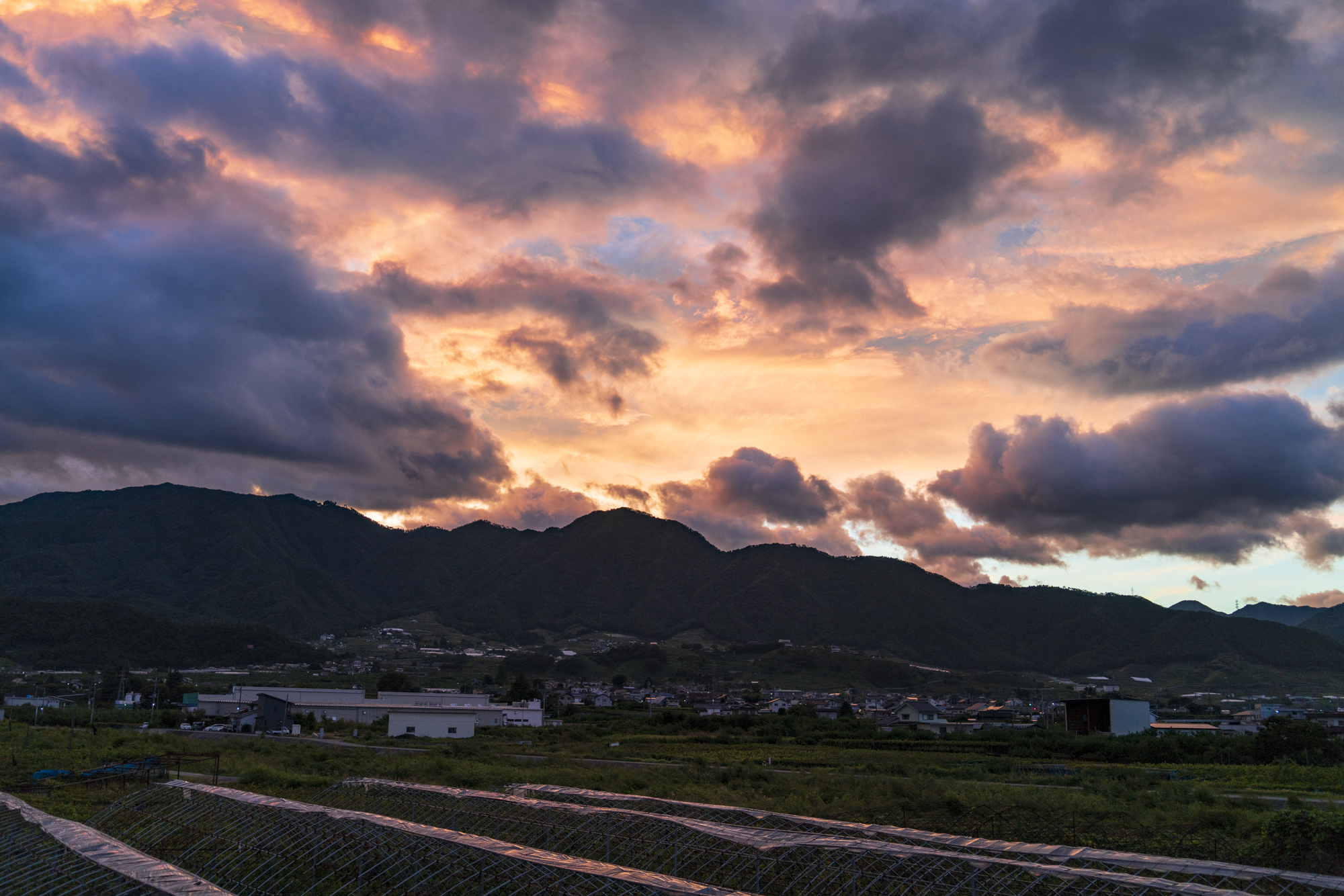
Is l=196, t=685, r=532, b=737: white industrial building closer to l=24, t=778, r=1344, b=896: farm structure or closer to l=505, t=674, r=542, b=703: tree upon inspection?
l=505, t=674, r=542, b=703: tree

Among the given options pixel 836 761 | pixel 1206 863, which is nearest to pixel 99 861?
pixel 1206 863

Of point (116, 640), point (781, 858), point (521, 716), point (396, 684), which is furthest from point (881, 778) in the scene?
point (116, 640)

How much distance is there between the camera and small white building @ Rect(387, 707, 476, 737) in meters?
79.1

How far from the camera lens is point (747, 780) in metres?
42.4

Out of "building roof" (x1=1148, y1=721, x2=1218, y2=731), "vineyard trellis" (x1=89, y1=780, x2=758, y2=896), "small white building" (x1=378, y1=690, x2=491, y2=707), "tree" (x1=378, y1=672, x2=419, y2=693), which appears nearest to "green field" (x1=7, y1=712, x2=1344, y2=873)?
"vineyard trellis" (x1=89, y1=780, x2=758, y2=896)

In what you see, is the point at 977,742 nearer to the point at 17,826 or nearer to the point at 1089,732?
the point at 1089,732

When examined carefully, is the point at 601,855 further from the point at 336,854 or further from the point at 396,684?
the point at 396,684

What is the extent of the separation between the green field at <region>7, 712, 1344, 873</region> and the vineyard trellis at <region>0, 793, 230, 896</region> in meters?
10.2

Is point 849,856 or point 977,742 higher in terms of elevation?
point 849,856

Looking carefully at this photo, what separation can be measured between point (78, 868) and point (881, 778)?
32055 mm

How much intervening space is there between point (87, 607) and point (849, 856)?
20250cm

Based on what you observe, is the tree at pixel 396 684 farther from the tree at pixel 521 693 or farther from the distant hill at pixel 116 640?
the distant hill at pixel 116 640

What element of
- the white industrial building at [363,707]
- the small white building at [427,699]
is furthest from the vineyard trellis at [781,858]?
the small white building at [427,699]

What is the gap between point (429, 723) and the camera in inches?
3172
